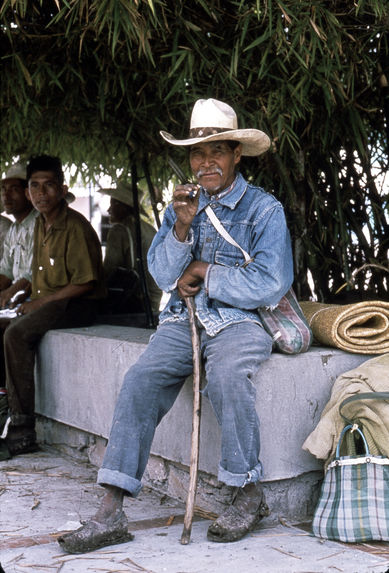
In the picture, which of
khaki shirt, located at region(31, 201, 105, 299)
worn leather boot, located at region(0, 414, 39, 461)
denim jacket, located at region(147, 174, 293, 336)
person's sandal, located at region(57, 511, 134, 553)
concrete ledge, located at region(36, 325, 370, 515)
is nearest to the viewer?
person's sandal, located at region(57, 511, 134, 553)

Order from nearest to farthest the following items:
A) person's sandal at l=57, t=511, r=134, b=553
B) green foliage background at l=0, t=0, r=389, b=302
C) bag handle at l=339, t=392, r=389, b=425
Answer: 1. person's sandal at l=57, t=511, r=134, b=553
2. bag handle at l=339, t=392, r=389, b=425
3. green foliage background at l=0, t=0, r=389, b=302

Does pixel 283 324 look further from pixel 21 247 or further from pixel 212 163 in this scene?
pixel 21 247

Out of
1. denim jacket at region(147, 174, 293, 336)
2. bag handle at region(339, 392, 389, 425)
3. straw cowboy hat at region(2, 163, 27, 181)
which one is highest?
straw cowboy hat at region(2, 163, 27, 181)

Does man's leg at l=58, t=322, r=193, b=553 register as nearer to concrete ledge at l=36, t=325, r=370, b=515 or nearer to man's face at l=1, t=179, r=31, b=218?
concrete ledge at l=36, t=325, r=370, b=515

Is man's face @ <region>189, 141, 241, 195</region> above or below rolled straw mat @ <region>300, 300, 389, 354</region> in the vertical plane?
above

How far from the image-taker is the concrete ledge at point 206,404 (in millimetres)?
3172

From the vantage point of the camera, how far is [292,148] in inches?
153

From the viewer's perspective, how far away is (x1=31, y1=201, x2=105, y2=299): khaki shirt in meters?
4.64

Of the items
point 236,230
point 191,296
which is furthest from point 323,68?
point 191,296

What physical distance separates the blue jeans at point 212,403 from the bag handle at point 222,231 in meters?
0.27

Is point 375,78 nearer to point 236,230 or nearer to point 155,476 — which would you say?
point 236,230

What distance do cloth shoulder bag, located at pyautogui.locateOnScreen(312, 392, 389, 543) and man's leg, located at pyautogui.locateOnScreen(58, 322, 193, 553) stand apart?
68 cm

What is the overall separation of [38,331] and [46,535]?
1745mm

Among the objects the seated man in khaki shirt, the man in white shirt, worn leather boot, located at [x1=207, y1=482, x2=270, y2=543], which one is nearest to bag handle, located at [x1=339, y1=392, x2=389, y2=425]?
worn leather boot, located at [x1=207, y1=482, x2=270, y2=543]
